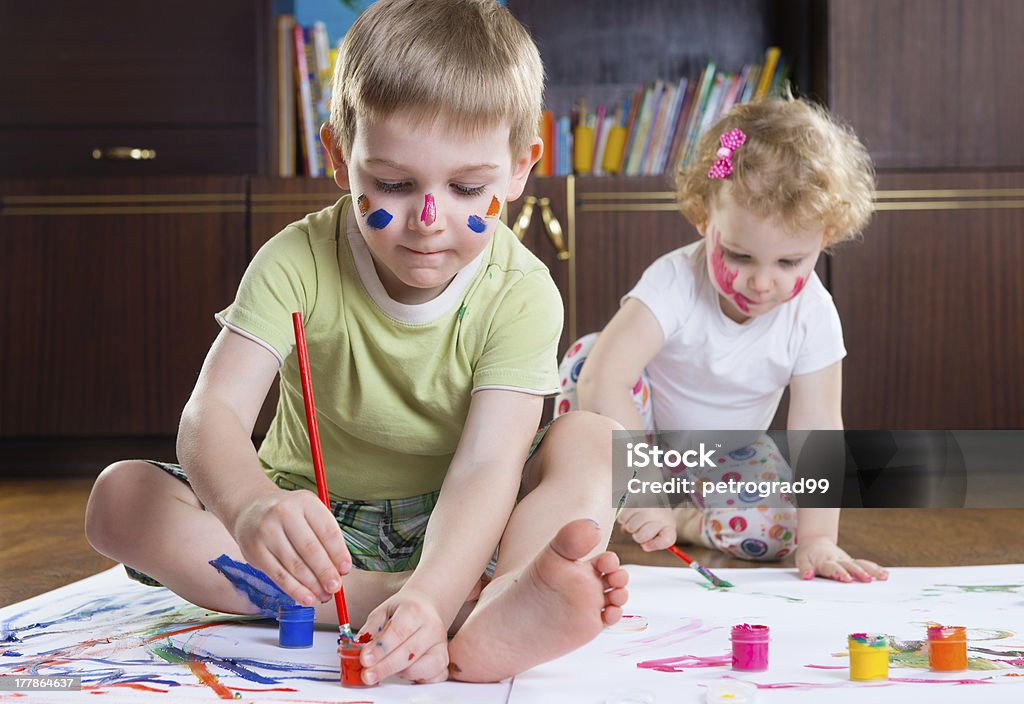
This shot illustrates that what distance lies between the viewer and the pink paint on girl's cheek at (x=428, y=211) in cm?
80

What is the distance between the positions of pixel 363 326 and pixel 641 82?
1.62 m

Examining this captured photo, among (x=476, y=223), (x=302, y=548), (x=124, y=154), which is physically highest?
(x=124, y=154)

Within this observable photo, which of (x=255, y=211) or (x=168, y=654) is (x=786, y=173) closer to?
(x=168, y=654)

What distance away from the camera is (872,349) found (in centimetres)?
200

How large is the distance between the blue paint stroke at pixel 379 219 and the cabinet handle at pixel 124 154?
144 cm

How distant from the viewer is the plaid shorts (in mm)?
960

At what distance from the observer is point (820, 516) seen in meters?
1.22

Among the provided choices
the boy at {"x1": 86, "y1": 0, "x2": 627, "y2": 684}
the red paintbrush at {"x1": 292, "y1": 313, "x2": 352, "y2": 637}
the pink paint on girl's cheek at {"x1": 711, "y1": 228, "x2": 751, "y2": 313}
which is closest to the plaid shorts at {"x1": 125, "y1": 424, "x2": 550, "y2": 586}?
the boy at {"x1": 86, "y1": 0, "x2": 627, "y2": 684}

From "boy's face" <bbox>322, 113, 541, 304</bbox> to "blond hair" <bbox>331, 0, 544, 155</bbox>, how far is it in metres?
0.01

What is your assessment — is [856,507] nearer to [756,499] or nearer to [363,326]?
[756,499]

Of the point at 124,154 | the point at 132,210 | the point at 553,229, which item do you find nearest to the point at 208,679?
the point at 553,229

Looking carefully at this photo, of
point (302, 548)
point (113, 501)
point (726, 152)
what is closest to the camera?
point (302, 548)

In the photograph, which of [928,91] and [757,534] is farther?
[928,91]

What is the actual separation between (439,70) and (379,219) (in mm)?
116
